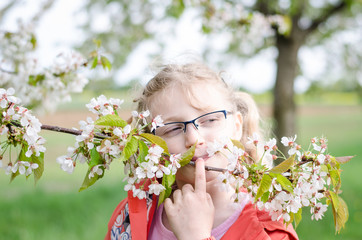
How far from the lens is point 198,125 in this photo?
1.72 meters

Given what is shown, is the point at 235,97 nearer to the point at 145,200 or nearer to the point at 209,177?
the point at 209,177

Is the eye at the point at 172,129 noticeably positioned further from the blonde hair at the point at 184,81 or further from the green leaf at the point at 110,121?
the green leaf at the point at 110,121

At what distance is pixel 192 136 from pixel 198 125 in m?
0.08

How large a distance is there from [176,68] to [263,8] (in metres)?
3.49

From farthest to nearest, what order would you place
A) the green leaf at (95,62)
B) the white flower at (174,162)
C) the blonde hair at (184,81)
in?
the green leaf at (95,62) → the blonde hair at (184,81) → the white flower at (174,162)

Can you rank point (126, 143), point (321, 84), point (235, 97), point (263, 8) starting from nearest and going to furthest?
point (126, 143) < point (235, 97) < point (263, 8) < point (321, 84)

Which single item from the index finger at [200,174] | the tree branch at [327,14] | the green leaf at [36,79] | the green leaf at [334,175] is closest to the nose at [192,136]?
the index finger at [200,174]

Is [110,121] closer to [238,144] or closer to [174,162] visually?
[174,162]

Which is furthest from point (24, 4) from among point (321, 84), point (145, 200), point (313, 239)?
point (321, 84)

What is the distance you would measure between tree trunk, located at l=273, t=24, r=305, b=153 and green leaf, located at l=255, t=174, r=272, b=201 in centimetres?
447

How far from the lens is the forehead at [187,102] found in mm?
1758

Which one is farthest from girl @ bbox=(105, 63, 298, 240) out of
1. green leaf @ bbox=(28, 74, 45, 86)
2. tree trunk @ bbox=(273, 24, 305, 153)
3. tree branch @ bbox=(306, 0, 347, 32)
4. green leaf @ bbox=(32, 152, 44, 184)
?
tree branch @ bbox=(306, 0, 347, 32)

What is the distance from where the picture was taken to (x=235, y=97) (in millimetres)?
2201

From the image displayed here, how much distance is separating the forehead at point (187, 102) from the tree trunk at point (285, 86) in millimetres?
3870
